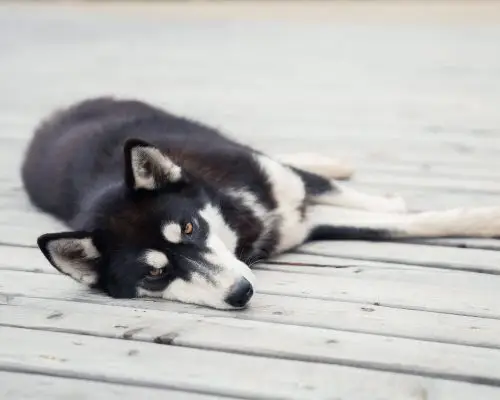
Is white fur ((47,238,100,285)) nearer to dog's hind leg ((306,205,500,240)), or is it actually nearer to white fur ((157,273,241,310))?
white fur ((157,273,241,310))

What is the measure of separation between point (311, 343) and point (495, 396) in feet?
1.52

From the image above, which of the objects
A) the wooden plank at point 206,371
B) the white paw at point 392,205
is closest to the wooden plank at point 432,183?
the white paw at point 392,205

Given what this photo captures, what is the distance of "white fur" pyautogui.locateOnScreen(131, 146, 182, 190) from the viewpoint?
2498 mm

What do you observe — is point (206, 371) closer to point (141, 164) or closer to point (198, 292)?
point (198, 292)

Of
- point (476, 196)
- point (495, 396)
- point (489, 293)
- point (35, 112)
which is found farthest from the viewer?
point (35, 112)

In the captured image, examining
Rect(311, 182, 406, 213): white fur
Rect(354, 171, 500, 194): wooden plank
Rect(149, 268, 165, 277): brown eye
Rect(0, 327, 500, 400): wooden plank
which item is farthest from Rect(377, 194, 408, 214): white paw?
Rect(0, 327, 500, 400): wooden plank

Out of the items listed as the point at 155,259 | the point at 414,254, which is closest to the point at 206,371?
the point at 155,259

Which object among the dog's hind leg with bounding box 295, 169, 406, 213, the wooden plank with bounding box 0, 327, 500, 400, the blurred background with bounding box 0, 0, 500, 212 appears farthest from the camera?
the blurred background with bounding box 0, 0, 500, 212

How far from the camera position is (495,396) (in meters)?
1.78

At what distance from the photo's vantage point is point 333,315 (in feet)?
7.48

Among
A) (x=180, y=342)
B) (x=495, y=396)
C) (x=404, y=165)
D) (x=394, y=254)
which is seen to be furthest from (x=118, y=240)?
(x=404, y=165)

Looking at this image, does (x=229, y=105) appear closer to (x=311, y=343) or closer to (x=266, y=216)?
(x=266, y=216)

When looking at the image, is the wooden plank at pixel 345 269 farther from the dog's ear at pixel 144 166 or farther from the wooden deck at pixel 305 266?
the dog's ear at pixel 144 166

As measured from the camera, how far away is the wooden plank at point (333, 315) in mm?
2123
